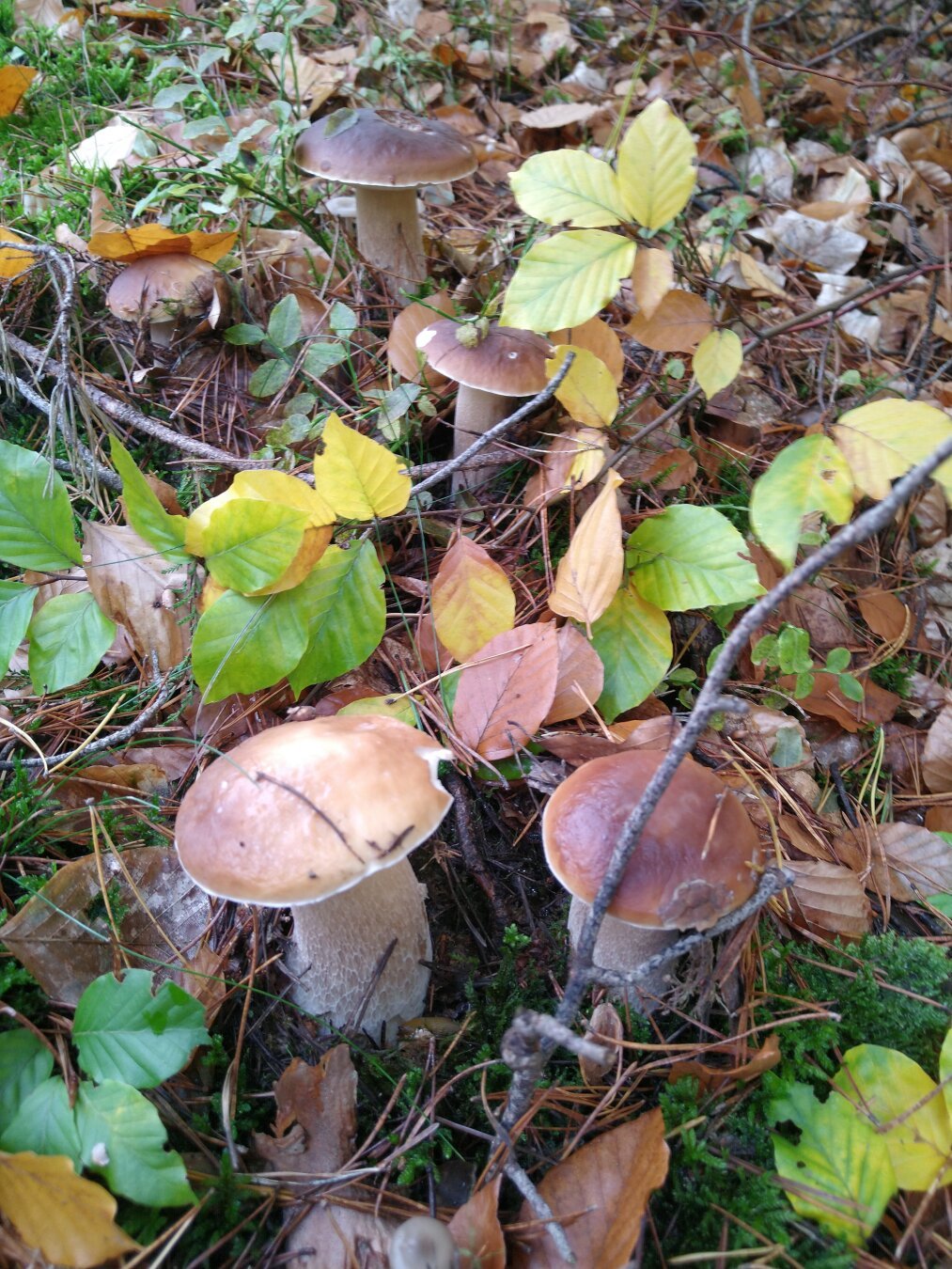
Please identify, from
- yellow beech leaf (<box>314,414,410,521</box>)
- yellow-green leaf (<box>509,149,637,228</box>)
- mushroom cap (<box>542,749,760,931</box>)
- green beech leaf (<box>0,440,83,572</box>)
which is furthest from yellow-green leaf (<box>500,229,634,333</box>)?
green beech leaf (<box>0,440,83,572</box>)

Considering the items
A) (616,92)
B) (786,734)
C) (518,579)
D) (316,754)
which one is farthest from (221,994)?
(616,92)

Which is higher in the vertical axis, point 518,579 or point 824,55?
point 824,55

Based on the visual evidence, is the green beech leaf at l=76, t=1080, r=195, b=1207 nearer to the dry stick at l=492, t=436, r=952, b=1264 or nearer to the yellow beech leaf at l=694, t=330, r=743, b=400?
the dry stick at l=492, t=436, r=952, b=1264

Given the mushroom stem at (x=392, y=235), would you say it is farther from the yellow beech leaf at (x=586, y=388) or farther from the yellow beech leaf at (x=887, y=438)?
the yellow beech leaf at (x=887, y=438)

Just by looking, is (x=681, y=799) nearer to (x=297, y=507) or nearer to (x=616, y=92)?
(x=297, y=507)

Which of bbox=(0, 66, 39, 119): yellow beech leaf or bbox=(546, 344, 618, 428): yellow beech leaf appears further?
bbox=(0, 66, 39, 119): yellow beech leaf

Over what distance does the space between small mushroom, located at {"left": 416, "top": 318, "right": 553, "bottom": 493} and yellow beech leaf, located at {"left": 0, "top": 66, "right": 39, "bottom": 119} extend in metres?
2.13

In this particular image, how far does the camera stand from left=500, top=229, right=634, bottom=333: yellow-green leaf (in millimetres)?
1471

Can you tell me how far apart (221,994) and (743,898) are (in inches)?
38.4

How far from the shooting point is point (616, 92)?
3.75 meters

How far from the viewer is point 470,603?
1761mm

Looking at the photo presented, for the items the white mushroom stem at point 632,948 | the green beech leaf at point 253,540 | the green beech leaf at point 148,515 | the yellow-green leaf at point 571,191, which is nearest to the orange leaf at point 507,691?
the white mushroom stem at point 632,948

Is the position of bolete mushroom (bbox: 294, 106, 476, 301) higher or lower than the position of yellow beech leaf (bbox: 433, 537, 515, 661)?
higher

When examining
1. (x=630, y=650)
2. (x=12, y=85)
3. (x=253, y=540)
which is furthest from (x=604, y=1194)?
(x=12, y=85)
